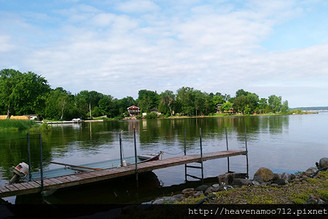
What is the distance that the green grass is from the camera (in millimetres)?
51938

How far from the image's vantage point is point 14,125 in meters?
53.3

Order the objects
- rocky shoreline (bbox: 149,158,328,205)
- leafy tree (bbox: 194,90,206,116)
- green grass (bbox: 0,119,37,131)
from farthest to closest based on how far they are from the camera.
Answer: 1. leafy tree (bbox: 194,90,206,116)
2. green grass (bbox: 0,119,37,131)
3. rocky shoreline (bbox: 149,158,328,205)

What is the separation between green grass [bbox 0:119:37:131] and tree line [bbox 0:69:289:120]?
1369cm

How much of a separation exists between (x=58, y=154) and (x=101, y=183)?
47.8 ft

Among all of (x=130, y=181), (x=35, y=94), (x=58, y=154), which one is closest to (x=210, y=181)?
(x=130, y=181)

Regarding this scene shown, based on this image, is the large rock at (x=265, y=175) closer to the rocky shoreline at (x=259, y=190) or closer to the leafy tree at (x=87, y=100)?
the rocky shoreline at (x=259, y=190)

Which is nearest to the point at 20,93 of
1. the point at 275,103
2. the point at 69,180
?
the point at 69,180

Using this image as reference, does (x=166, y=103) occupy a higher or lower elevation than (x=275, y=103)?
higher

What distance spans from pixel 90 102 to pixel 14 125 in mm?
84776

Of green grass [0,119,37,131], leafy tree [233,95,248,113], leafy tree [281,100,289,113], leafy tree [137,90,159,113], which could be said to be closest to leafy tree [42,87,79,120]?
green grass [0,119,37,131]

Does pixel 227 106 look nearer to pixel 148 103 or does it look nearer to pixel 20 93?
pixel 148 103

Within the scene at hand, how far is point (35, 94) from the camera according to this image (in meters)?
70.9

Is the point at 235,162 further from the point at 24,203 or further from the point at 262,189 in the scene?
the point at 24,203

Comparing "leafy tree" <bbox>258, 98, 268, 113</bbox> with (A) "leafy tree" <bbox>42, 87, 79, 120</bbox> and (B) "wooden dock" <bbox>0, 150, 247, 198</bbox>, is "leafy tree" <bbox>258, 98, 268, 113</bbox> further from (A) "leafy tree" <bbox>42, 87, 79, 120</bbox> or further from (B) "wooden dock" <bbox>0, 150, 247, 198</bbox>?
(B) "wooden dock" <bbox>0, 150, 247, 198</bbox>
